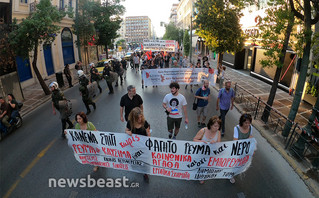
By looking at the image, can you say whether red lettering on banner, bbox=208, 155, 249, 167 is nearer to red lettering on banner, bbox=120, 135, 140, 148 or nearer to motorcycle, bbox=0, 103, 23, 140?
red lettering on banner, bbox=120, 135, 140, 148

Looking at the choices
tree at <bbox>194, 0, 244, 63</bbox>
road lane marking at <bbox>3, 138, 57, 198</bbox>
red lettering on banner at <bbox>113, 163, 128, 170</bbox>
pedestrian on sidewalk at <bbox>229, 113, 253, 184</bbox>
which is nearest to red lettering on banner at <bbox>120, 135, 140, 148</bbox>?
red lettering on banner at <bbox>113, 163, 128, 170</bbox>

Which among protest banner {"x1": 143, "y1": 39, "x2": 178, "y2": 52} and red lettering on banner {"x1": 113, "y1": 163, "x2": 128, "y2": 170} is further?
protest banner {"x1": 143, "y1": 39, "x2": 178, "y2": 52}

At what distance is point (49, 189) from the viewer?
171 inches

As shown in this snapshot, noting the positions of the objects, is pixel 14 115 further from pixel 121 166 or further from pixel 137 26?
pixel 137 26

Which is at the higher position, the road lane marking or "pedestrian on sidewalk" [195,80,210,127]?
"pedestrian on sidewalk" [195,80,210,127]

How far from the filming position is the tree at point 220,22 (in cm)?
1220

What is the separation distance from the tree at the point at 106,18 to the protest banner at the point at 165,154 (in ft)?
75.5

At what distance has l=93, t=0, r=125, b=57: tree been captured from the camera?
24766 millimetres

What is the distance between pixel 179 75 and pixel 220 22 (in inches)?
175

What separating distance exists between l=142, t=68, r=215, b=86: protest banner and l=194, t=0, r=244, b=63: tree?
3015 mm

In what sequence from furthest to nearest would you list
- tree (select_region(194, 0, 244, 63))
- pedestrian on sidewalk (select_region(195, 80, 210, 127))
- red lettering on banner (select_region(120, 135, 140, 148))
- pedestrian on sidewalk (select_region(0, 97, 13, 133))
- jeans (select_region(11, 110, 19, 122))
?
tree (select_region(194, 0, 244, 63)), jeans (select_region(11, 110, 19, 122)), pedestrian on sidewalk (select_region(0, 97, 13, 133)), pedestrian on sidewalk (select_region(195, 80, 210, 127)), red lettering on banner (select_region(120, 135, 140, 148))

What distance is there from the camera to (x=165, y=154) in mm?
4090

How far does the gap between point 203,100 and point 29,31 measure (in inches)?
366

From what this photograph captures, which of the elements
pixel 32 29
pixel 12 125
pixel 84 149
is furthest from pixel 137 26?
pixel 84 149
